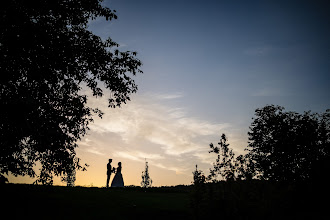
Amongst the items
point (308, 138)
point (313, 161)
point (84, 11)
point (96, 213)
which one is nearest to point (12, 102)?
point (96, 213)

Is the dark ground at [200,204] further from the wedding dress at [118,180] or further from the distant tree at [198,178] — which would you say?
the wedding dress at [118,180]

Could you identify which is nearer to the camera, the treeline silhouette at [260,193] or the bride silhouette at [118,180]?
the treeline silhouette at [260,193]

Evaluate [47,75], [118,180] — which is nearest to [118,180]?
[118,180]

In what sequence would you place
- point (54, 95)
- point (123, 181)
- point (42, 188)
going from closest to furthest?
point (54, 95) → point (42, 188) → point (123, 181)

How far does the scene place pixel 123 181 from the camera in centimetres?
2642

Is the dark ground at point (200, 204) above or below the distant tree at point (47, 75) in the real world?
below

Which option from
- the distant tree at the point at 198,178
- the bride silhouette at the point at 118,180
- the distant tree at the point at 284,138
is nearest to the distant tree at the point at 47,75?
the distant tree at the point at 198,178

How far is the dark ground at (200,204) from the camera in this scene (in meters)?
7.75

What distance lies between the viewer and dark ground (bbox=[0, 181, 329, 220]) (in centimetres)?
775

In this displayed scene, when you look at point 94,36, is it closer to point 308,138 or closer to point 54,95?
point 54,95

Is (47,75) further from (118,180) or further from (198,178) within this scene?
(118,180)

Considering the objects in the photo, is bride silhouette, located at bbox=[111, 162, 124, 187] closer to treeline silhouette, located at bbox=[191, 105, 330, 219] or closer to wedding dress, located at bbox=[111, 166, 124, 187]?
wedding dress, located at bbox=[111, 166, 124, 187]

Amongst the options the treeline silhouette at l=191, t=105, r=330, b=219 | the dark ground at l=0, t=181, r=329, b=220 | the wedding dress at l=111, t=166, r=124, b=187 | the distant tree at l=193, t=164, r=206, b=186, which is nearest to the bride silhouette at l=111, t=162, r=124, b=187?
the wedding dress at l=111, t=166, r=124, b=187

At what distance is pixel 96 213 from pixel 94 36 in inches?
419
